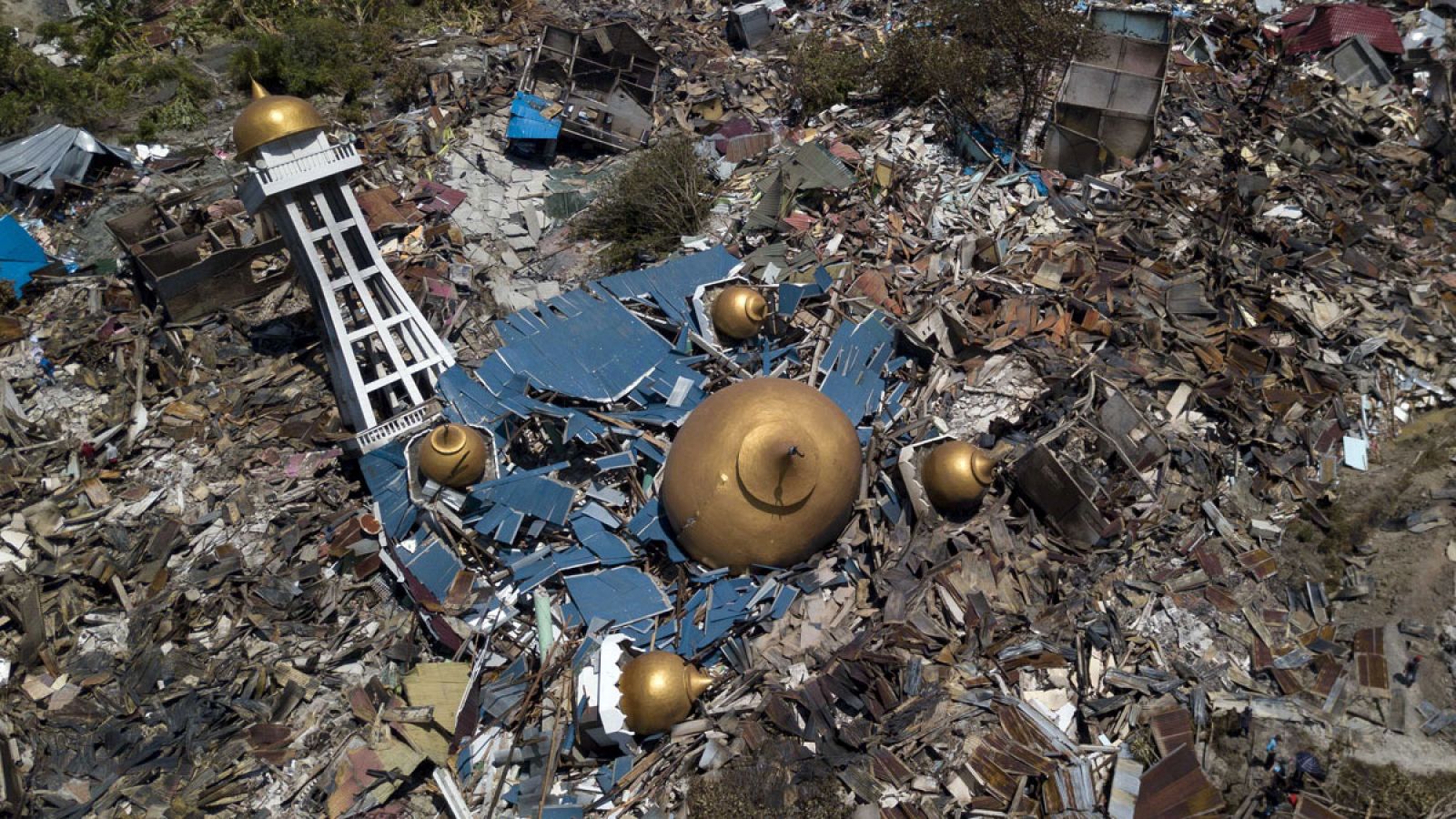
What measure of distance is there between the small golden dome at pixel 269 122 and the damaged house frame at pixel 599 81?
8.27 metres

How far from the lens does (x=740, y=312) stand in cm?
1231

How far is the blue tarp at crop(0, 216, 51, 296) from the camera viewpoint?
15.0 meters

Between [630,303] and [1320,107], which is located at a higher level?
[1320,107]

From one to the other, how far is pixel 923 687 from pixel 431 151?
45.8ft

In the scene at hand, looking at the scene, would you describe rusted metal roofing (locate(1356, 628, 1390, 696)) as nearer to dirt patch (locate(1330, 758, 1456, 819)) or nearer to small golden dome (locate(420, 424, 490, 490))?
dirt patch (locate(1330, 758, 1456, 819))

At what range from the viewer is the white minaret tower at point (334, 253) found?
34.6ft

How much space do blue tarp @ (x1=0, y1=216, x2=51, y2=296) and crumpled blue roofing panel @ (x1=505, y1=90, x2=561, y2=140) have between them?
8.17m

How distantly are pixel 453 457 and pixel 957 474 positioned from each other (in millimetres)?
5684

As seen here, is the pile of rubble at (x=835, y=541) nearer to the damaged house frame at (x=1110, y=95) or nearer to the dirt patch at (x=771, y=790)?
the dirt patch at (x=771, y=790)

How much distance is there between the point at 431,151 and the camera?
703 inches

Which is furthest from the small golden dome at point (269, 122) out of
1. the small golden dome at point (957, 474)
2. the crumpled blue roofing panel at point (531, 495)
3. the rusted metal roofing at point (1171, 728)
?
the rusted metal roofing at point (1171, 728)

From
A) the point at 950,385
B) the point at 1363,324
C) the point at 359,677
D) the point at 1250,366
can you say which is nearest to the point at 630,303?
the point at 950,385

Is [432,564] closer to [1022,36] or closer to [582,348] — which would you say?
[582,348]

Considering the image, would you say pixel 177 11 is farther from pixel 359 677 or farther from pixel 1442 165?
pixel 1442 165
